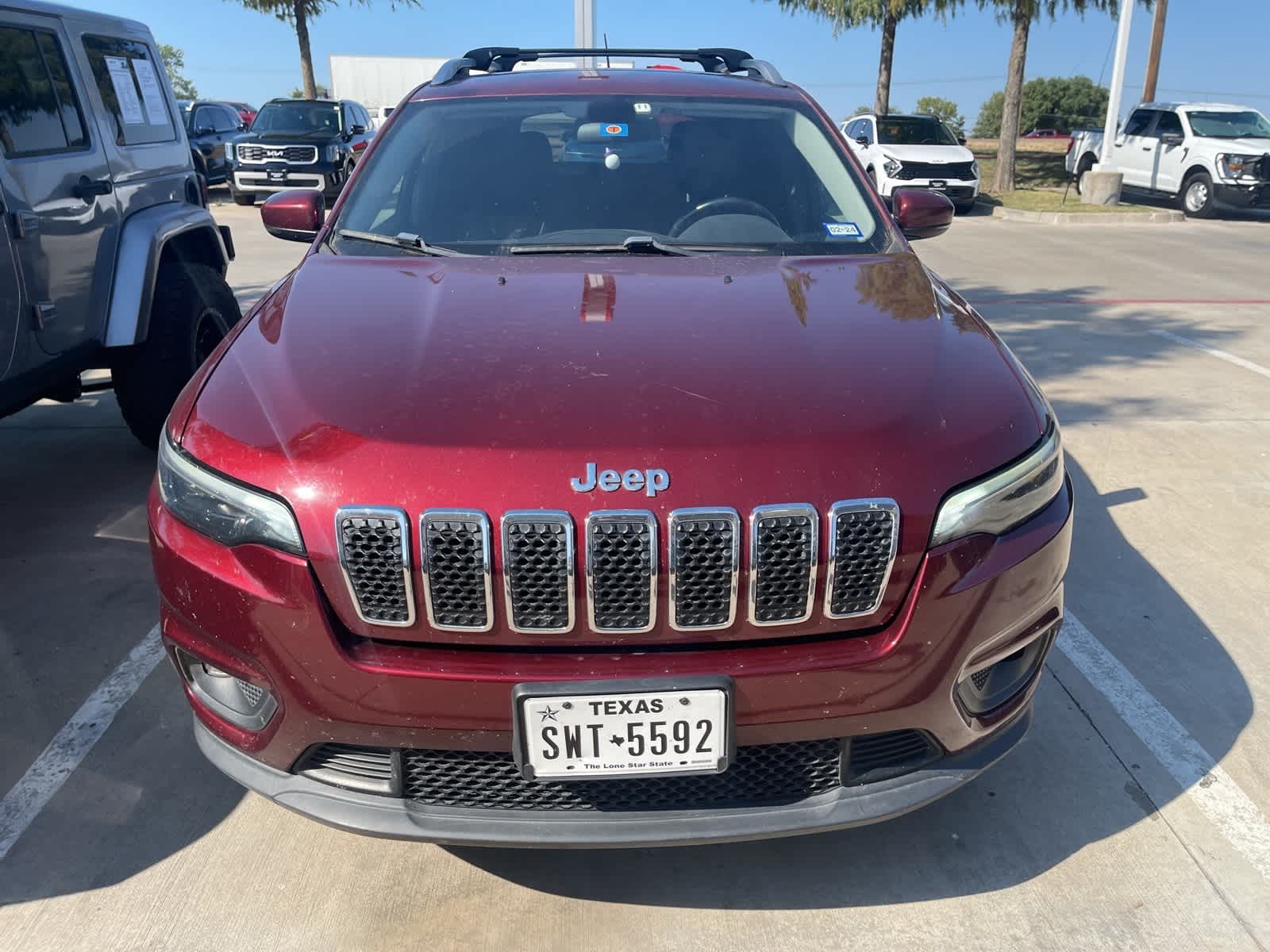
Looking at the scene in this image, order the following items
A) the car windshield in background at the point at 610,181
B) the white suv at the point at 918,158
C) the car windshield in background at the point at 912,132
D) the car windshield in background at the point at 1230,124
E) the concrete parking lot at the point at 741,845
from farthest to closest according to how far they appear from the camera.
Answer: the car windshield in background at the point at 912,132 → the car windshield in background at the point at 1230,124 → the white suv at the point at 918,158 → the car windshield in background at the point at 610,181 → the concrete parking lot at the point at 741,845

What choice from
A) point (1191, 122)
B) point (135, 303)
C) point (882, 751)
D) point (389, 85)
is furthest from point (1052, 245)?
point (389, 85)

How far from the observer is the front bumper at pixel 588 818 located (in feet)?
6.30

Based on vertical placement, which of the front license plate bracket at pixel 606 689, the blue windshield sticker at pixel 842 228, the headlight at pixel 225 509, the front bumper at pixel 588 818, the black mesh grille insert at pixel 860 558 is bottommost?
the front bumper at pixel 588 818

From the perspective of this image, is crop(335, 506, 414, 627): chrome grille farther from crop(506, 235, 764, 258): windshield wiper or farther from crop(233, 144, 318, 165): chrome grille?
crop(233, 144, 318, 165): chrome grille

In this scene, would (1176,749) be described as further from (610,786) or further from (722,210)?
(722,210)

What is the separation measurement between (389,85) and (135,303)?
1133 inches

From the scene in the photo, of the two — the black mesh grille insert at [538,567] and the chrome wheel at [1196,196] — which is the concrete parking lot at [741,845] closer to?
the black mesh grille insert at [538,567]

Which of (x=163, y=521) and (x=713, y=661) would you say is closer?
(x=713, y=661)

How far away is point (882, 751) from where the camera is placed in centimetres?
203

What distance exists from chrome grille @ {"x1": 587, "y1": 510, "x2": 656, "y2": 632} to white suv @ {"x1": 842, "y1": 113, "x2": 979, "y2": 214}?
1555cm

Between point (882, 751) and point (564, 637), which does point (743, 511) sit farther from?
point (882, 751)

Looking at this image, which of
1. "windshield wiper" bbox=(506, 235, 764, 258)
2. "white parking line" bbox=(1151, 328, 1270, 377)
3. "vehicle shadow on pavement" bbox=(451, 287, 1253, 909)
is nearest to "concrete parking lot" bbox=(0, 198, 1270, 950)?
"vehicle shadow on pavement" bbox=(451, 287, 1253, 909)

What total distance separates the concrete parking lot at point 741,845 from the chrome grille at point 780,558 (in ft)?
2.58

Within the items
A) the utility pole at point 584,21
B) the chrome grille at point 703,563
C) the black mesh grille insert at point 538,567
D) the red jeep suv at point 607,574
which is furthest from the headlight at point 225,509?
the utility pole at point 584,21
